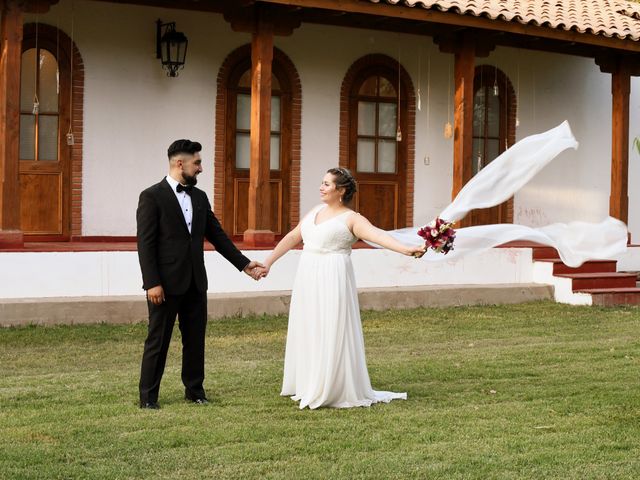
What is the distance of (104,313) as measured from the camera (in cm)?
1258

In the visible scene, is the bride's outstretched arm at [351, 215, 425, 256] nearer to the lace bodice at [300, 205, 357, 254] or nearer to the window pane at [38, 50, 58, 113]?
the lace bodice at [300, 205, 357, 254]

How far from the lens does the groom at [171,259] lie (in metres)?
7.96

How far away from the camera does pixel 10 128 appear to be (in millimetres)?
12672

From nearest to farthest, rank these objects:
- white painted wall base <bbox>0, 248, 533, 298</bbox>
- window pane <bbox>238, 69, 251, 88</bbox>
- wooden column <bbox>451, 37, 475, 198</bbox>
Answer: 1. white painted wall base <bbox>0, 248, 533, 298</bbox>
2. wooden column <bbox>451, 37, 475, 198</bbox>
3. window pane <bbox>238, 69, 251, 88</bbox>

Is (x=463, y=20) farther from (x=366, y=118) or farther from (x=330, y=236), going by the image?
(x=330, y=236)

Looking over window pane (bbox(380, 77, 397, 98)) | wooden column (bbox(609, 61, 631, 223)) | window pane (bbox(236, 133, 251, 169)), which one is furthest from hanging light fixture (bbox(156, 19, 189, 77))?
wooden column (bbox(609, 61, 631, 223))

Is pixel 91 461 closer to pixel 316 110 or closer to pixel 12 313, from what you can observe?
pixel 12 313

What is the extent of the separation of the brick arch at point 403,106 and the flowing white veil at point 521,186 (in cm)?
723

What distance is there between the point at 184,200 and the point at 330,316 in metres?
1.33

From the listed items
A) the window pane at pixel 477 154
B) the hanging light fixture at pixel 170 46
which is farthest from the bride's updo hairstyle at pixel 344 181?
the window pane at pixel 477 154

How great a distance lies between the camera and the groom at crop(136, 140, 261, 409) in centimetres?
796

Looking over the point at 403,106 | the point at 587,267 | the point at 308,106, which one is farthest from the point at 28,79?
the point at 587,267

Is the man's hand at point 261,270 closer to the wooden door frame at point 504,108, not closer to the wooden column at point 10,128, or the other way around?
the wooden column at point 10,128

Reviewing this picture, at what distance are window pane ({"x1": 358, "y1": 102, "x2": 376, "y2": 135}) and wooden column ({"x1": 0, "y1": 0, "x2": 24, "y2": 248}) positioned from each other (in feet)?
19.1
